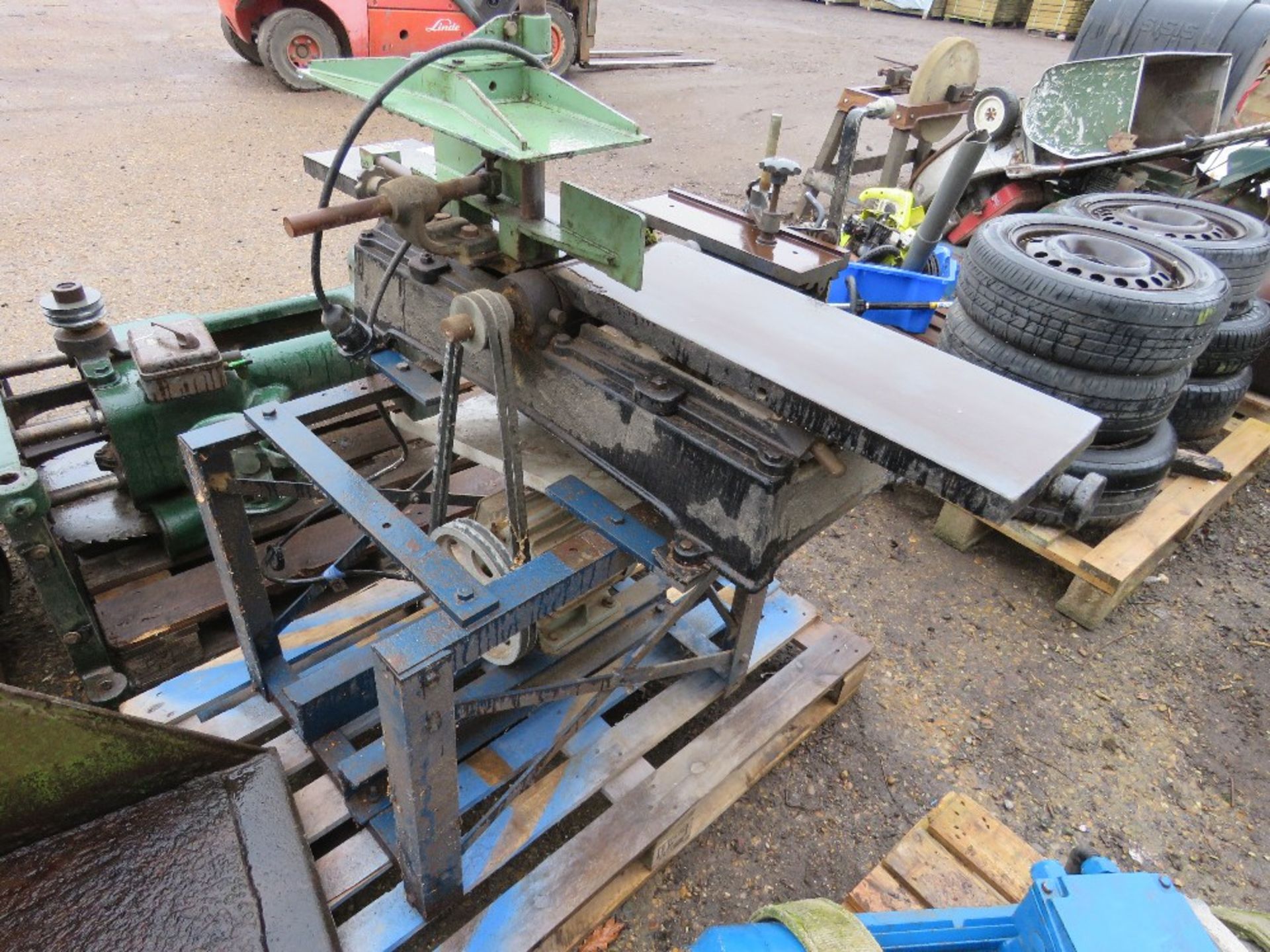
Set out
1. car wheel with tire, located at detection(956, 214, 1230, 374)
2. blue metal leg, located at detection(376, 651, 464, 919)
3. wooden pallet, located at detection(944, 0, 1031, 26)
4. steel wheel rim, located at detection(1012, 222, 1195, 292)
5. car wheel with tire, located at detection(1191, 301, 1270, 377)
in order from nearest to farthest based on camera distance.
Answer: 1. blue metal leg, located at detection(376, 651, 464, 919)
2. car wheel with tire, located at detection(956, 214, 1230, 374)
3. steel wheel rim, located at detection(1012, 222, 1195, 292)
4. car wheel with tire, located at detection(1191, 301, 1270, 377)
5. wooden pallet, located at detection(944, 0, 1031, 26)

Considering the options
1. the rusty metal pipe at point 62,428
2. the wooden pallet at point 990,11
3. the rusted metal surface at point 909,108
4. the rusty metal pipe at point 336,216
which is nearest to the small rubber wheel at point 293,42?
the rusted metal surface at point 909,108

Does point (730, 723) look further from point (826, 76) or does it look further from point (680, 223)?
point (826, 76)

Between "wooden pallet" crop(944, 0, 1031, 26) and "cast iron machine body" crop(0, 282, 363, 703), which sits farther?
"wooden pallet" crop(944, 0, 1031, 26)

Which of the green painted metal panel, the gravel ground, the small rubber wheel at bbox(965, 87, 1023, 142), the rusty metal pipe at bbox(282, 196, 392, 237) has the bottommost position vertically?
the gravel ground

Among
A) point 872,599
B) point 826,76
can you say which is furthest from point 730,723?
point 826,76

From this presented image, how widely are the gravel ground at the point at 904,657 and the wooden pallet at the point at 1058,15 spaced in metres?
9.47

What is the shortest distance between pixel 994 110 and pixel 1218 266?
3.95 ft

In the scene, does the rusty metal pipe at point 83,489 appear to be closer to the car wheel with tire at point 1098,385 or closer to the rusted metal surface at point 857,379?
the rusted metal surface at point 857,379

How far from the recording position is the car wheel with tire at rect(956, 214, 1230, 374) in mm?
2020

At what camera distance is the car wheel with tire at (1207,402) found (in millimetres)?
2691

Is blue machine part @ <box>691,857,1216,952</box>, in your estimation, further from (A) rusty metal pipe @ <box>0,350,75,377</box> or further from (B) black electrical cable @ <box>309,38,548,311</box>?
(A) rusty metal pipe @ <box>0,350,75,377</box>

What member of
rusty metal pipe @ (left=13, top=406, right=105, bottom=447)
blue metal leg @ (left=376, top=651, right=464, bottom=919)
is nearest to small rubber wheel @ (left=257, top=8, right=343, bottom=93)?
rusty metal pipe @ (left=13, top=406, right=105, bottom=447)

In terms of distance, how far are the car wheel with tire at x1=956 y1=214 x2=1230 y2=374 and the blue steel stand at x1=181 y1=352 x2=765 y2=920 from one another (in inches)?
46.1

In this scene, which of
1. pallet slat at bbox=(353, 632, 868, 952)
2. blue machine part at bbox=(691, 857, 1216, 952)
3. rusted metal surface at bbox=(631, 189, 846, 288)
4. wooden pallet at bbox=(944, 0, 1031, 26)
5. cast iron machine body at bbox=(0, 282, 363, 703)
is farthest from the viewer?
wooden pallet at bbox=(944, 0, 1031, 26)
